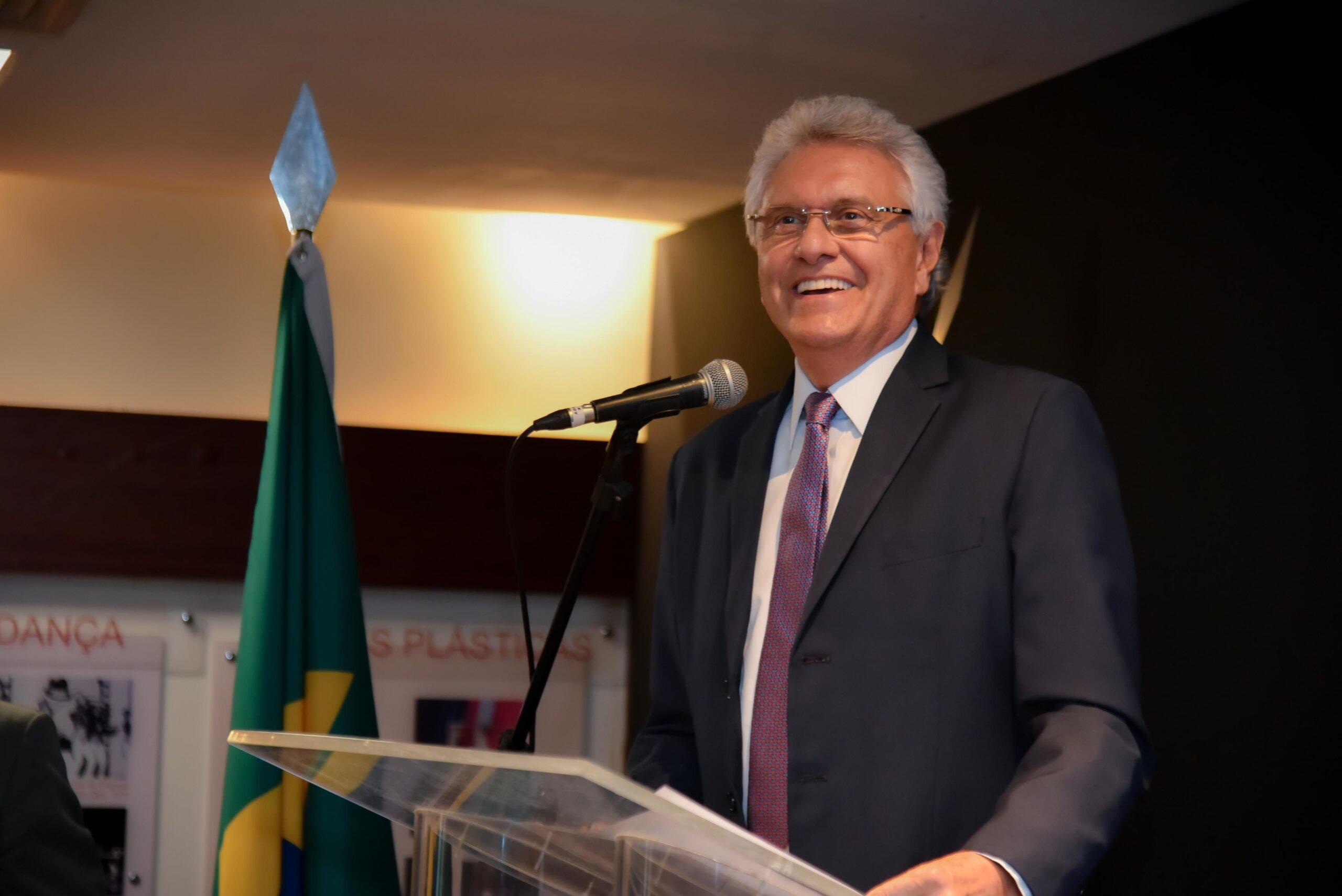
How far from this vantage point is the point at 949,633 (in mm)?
1596

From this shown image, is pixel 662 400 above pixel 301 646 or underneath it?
above

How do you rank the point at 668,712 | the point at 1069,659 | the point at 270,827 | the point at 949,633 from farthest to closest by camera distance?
1. the point at 270,827
2. the point at 668,712
3. the point at 949,633
4. the point at 1069,659

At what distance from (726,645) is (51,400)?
10.3ft

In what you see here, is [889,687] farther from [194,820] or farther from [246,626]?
[194,820]

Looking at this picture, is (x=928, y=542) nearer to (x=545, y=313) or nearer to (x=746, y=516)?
(x=746, y=516)

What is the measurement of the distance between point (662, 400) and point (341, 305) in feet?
10.1

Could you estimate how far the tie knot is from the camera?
183cm

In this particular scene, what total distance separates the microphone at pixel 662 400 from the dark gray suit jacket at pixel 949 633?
7.5 inches

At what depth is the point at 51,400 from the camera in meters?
4.22

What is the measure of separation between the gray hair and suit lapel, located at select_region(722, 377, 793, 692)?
257 mm

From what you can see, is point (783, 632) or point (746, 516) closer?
point (783, 632)

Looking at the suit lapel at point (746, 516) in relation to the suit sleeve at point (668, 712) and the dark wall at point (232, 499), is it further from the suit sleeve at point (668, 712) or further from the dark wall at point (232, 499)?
the dark wall at point (232, 499)

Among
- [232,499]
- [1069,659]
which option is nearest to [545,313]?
[232,499]

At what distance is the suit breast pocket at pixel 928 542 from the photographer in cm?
161
